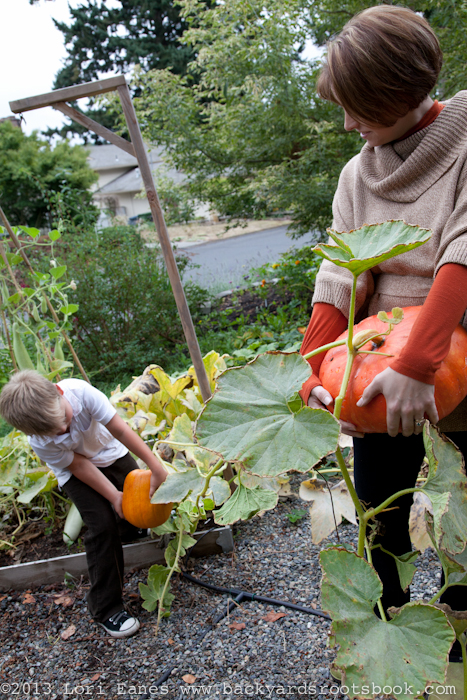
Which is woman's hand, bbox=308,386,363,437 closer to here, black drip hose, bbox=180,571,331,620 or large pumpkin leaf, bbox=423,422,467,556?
large pumpkin leaf, bbox=423,422,467,556

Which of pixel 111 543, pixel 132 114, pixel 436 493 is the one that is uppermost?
pixel 132 114

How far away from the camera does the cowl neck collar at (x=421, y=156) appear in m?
1.00

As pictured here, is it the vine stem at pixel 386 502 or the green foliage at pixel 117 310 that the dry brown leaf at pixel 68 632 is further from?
the green foliage at pixel 117 310

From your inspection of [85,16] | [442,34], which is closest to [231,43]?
[442,34]

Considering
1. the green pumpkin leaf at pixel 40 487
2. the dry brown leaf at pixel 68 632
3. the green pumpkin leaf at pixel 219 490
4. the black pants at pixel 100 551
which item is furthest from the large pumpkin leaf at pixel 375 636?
the green pumpkin leaf at pixel 40 487

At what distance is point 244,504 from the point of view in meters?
1.01

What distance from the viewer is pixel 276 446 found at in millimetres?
718

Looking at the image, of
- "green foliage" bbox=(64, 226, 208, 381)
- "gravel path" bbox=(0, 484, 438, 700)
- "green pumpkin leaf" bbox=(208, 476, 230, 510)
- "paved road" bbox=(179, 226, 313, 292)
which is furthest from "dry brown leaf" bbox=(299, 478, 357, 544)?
"paved road" bbox=(179, 226, 313, 292)

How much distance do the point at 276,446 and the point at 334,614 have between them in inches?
9.8

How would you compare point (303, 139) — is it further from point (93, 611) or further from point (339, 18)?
point (93, 611)

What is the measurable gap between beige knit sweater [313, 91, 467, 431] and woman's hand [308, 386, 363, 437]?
0.22 m

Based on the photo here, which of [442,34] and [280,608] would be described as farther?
[442,34]

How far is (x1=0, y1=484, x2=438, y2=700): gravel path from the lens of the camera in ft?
5.21

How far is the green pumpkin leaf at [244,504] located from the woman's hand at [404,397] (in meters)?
0.30
